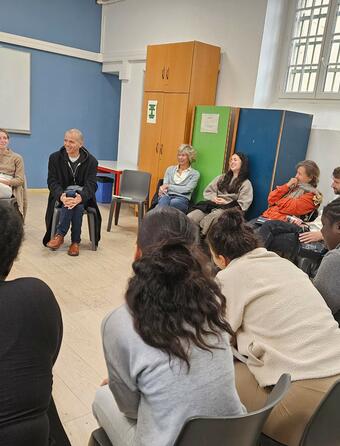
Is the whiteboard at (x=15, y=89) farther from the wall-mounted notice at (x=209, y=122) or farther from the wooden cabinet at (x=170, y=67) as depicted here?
the wall-mounted notice at (x=209, y=122)

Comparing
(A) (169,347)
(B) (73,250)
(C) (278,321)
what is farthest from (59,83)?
(A) (169,347)

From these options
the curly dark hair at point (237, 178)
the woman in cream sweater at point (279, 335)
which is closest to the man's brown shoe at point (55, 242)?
the curly dark hair at point (237, 178)

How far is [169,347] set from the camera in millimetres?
903

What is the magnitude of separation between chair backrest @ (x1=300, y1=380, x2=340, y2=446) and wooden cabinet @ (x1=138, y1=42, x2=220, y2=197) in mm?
3947

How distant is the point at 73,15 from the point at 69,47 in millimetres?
507

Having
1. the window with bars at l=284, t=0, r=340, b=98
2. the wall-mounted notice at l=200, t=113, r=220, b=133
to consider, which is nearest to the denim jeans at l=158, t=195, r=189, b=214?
the wall-mounted notice at l=200, t=113, r=220, b=133

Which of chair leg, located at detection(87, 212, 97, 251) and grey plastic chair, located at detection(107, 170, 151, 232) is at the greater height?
grey plastic chair, located at detection(107, 170, 151, 232)

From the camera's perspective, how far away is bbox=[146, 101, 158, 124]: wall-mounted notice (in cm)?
513

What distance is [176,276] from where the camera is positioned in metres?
0.95

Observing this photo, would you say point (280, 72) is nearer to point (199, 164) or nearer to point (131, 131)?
point (199, 164)

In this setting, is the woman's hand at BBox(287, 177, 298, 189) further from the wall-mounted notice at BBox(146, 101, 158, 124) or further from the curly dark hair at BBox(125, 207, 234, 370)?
the curly dark hair at BBox(125, 207, 234, 370)

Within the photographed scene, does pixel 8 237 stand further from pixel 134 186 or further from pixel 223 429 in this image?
pixel 134 186

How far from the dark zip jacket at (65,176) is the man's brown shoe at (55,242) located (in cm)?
7

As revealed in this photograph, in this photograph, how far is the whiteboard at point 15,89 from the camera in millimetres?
5754
